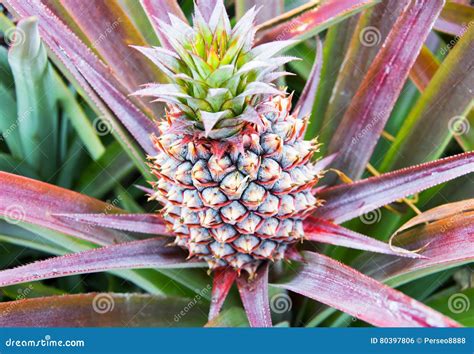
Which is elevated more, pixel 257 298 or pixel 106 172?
pixel 106 172

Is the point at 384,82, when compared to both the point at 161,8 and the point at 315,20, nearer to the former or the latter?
the point at 315,20

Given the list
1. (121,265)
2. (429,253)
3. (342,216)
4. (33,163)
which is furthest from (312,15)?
(33,163)

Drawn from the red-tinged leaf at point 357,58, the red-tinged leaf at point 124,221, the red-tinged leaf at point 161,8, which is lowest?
the red-tinged leaf at point 124,221

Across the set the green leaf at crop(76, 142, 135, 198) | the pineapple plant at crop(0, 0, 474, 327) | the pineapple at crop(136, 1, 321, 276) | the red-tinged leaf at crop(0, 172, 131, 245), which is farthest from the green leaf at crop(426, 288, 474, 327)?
the green leaf at crop(76, 142, 135, 198)

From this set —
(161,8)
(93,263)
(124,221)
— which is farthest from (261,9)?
(93,263)

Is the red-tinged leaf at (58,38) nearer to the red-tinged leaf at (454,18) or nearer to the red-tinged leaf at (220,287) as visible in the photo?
the red-tinged leaf at (220,287)

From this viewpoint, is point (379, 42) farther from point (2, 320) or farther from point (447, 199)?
point (2, 320)

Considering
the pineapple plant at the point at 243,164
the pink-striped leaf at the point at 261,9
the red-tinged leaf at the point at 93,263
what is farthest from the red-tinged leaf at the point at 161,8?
the red-tinged leaf at the point at 93,263
